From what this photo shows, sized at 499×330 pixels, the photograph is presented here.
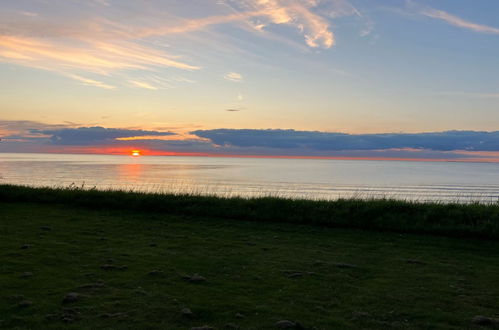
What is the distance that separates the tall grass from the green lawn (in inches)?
43.0

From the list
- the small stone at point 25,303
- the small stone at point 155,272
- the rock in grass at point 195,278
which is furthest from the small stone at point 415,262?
the small stone at point 25,303

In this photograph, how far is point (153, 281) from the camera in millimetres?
10133

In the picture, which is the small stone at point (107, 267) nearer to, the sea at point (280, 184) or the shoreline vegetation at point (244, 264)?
the shoreline vegetation at point (244, 264)

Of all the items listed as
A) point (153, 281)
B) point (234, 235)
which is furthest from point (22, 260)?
point (234, 235)

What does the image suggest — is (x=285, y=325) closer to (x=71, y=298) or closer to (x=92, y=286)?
(x=71, y=298)

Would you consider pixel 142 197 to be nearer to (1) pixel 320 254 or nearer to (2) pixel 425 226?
(1) pixel 320 254

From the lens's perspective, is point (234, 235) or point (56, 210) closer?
point (234, 235)

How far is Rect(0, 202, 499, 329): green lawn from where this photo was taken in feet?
26.0

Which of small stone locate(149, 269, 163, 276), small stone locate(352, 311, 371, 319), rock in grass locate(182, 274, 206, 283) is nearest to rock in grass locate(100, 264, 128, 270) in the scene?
small stone locate(149, 269, 163, 276)

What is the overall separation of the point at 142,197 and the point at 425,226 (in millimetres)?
14970

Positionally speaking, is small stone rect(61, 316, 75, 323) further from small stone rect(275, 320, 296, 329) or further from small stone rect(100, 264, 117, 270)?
small stone rect(275, 320, 296, 329)

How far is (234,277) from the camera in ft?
35.4

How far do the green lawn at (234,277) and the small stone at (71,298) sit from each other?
13 cm

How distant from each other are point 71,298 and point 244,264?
5.23m
